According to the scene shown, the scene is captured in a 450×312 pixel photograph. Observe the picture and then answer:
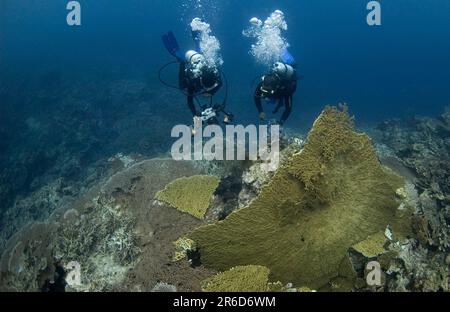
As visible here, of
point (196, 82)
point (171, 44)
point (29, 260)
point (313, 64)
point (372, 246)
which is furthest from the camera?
point (313, 64)

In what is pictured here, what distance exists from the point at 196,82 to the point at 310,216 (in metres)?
3.80

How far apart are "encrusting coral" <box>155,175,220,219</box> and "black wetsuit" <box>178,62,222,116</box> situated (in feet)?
5.45

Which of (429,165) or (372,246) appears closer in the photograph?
(372,246)

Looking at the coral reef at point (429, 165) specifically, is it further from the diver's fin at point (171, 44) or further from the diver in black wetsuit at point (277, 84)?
the diver's fin at point (171, 44)

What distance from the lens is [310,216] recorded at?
582cm

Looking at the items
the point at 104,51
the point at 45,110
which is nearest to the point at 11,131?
the point at 45,110

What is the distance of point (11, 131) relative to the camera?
20.6 m

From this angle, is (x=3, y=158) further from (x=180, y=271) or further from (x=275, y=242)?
(x=275, y=242)

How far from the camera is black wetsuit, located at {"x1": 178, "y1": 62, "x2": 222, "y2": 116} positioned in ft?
26.1

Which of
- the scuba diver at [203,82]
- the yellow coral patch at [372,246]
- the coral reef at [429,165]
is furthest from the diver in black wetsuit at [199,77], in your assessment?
the coral reef at [429,165]

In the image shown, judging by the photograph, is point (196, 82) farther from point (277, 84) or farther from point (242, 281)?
point (242, 281)

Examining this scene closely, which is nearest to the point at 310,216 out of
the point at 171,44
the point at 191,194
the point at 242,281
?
the point at 242,281

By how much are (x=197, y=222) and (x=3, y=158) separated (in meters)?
15.3

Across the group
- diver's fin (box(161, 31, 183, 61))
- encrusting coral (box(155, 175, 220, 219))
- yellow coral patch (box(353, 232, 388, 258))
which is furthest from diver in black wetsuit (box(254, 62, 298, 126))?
yellow coral patch (box(353, 232, 388, 258))
